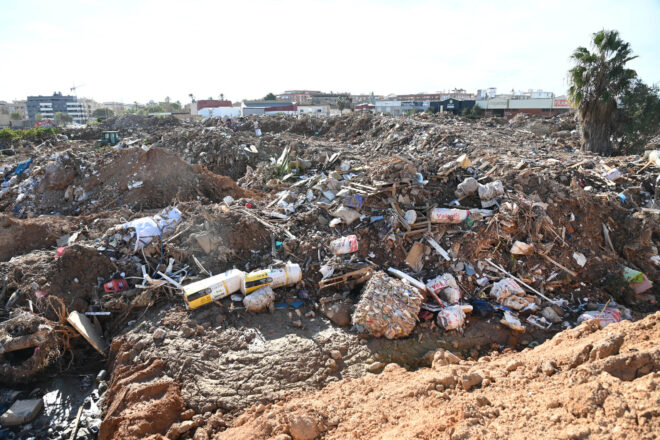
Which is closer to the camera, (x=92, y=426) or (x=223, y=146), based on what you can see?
(x=92, y=426)

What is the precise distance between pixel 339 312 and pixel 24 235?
6.10 metres

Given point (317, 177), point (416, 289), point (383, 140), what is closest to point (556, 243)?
point (416, 289)

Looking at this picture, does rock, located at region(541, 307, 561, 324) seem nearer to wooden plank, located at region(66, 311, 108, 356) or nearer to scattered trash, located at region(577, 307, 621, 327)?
scattered trash, located at region(577, 307, 621, 327)

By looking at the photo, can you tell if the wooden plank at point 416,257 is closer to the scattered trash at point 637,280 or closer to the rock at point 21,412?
the scattered trash at point 637,280

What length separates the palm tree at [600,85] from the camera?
41.8ft

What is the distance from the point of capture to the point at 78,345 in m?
4.96

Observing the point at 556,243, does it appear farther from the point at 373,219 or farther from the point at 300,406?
the point at 300,406

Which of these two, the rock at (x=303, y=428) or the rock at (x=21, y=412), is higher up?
the rock at (x=303, y=428)

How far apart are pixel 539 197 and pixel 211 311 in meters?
5.82

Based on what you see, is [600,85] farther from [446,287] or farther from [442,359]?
[442,359]

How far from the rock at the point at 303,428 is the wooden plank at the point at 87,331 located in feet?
10.6

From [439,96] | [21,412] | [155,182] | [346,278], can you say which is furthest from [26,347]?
[439,96]

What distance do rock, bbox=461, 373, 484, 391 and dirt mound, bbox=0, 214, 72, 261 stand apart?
720cm

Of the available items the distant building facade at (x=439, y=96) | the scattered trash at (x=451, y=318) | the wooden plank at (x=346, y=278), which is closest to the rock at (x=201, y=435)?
the wooden plank at (x=346, y=278)
